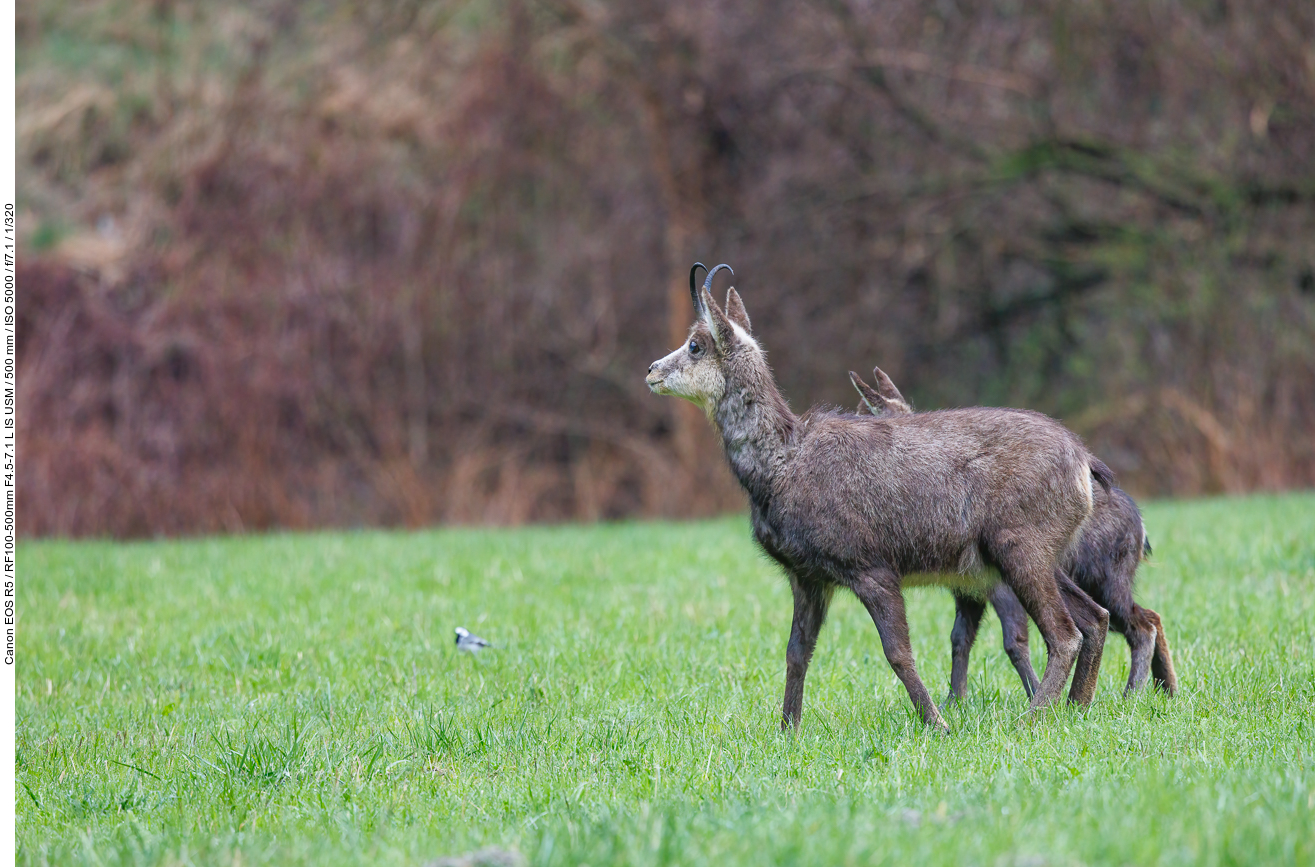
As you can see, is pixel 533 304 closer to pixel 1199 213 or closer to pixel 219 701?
pixel 1199 213

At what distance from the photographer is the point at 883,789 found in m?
4.67

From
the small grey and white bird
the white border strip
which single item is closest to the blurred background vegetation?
the small grey and white bird

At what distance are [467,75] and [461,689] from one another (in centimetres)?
1474

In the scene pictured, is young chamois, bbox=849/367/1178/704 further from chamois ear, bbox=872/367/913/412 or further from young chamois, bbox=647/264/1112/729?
chamois ear, bbox=872/367/913/412

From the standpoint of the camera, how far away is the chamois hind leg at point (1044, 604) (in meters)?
5.89

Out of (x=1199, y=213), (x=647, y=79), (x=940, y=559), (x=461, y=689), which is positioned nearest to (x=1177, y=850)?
(x=940, y=559)

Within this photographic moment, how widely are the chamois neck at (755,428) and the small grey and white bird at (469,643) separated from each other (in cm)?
235

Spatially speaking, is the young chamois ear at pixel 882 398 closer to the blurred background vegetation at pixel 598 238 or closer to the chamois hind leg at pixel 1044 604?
the chamois hind leg at pixel 1044 604

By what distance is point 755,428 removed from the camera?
6258mm

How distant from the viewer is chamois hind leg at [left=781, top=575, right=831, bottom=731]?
609 centimetres

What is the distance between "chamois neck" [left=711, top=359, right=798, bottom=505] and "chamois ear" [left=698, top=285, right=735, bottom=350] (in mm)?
169

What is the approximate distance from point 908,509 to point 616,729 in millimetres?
1552

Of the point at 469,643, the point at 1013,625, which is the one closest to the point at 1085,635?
the point at 1013,625

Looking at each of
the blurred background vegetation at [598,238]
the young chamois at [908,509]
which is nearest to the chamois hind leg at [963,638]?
the young chamois at [908,509]
